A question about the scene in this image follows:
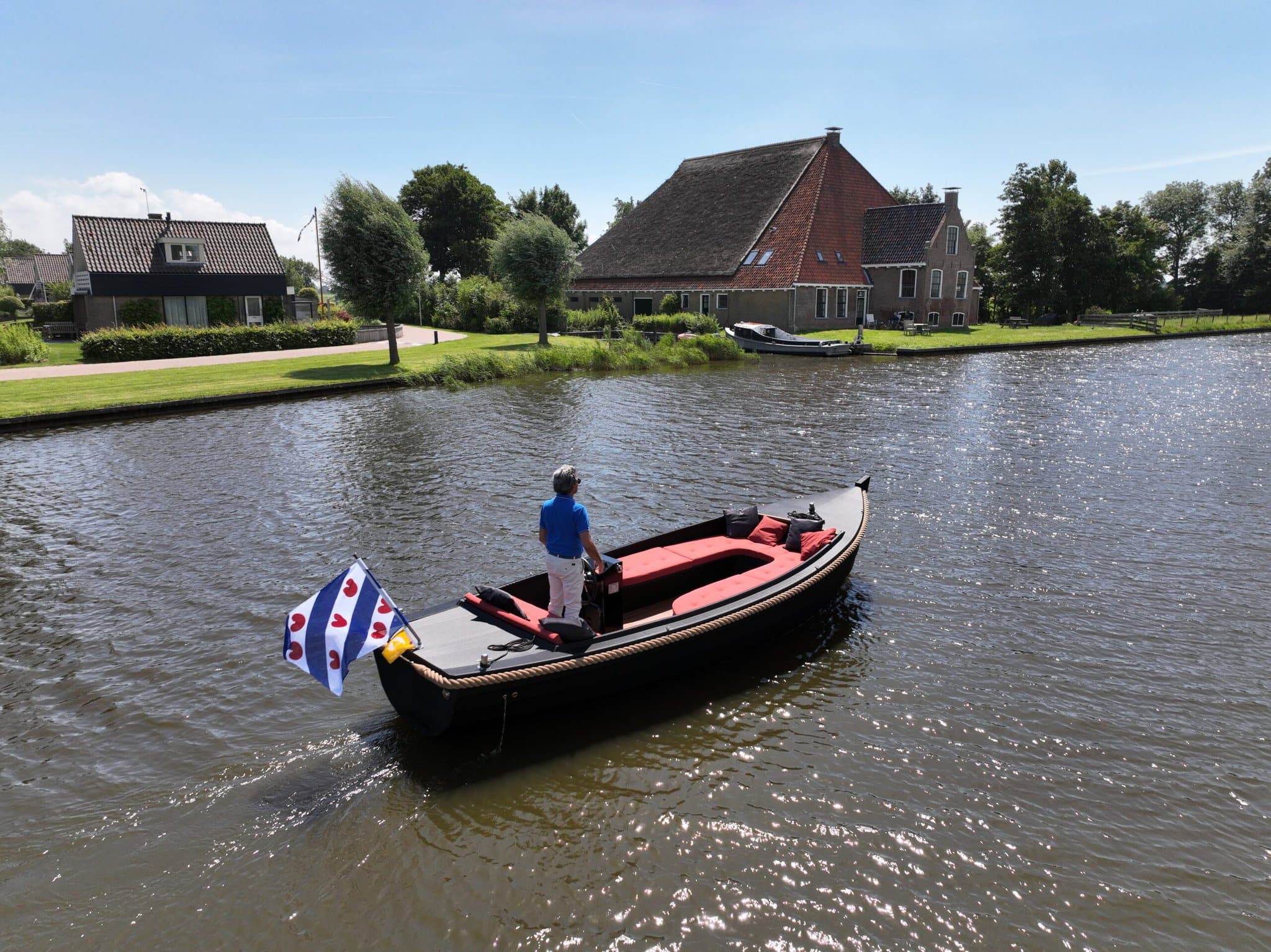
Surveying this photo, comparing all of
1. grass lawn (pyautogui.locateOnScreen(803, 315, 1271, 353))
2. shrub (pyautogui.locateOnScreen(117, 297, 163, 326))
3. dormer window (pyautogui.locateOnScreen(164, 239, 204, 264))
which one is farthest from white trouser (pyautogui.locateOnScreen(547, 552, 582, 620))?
dormer window (pyautogui.locateOnScreen(164, 239, 204, 264))

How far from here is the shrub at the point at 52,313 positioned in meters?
46.2

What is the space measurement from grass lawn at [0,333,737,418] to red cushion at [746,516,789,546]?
21.8 metres

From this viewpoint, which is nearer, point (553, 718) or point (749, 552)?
point (553, 718)

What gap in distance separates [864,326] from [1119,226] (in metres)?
36.0

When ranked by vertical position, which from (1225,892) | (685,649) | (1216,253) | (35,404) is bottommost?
(1225,892)

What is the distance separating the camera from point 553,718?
769 centimetres

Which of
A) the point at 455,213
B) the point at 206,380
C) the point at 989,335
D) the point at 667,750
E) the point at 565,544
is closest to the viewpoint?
the point at 667,750

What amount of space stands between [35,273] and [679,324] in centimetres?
8421

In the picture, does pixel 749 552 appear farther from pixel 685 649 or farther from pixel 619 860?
pixel 619 860

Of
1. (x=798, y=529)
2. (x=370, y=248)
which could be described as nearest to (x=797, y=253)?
(x=370, y=248)

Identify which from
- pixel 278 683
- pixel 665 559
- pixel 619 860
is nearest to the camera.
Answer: pixel 619 860

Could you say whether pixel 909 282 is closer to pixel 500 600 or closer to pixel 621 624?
pixel 621 624

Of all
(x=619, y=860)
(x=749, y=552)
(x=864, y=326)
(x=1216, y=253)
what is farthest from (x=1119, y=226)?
(x=619, y=860)

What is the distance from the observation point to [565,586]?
779 centimetres
